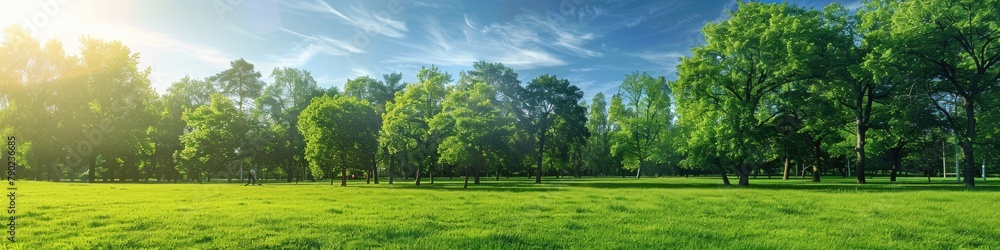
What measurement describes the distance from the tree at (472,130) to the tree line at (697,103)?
14cm

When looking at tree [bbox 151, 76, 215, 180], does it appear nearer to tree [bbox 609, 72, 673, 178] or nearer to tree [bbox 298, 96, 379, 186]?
tree [bbox 298, 96, 379, 186]

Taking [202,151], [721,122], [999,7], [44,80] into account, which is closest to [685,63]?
[721,122]

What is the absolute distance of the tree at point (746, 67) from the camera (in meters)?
34.8

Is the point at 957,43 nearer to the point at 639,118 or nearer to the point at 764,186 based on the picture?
the point at 764,186

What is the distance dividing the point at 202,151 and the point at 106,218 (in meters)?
45.0

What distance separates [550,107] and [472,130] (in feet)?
Answer: 68.0

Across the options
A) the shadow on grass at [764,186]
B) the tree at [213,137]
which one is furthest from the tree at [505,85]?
the tree at [213,137]

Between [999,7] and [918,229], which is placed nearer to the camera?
[918,229]

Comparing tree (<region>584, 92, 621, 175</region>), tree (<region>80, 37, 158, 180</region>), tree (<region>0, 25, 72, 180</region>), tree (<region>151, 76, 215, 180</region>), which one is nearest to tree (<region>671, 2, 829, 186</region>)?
tree (<region>584, 92, 621, 175</region>)

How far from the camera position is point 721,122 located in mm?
35906

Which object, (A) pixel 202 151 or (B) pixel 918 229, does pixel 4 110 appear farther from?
(B) pixel 918 229

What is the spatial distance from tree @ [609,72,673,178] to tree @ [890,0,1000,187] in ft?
120

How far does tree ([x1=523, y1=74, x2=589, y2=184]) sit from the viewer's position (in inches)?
2089

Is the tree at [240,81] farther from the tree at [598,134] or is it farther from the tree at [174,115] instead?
the tree at [598,134]
